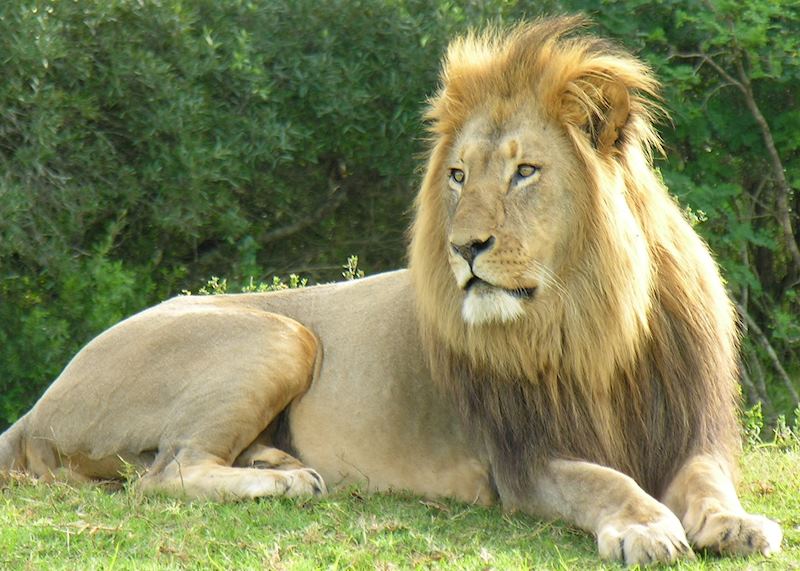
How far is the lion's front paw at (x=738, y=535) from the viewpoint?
3787mm

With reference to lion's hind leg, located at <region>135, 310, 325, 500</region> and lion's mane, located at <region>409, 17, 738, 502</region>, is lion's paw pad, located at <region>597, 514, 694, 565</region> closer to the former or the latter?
lion's mane, located at <region>409, 17, 738, 502</region>

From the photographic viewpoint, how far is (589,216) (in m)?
4.36

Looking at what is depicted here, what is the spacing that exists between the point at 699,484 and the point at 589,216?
921 mm

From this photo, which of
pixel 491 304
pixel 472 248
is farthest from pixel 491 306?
pixel 472 248

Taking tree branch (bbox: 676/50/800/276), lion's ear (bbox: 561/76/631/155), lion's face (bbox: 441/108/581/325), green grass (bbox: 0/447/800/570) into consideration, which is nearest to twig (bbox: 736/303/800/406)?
tree branch (bbox: 676/50/800/276)

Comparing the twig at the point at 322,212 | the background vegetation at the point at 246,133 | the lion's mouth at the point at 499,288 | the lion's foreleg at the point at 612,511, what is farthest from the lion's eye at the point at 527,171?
the twig at the point at 322,212

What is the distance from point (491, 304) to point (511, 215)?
0.29m

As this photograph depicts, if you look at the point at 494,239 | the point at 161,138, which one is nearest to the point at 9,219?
the point at 161,138

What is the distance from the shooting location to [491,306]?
428 cm

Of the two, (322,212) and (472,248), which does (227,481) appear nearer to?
(472,248)

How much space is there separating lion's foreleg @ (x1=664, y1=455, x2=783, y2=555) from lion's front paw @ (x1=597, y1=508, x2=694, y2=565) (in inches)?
3.7

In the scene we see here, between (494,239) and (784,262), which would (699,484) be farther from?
(784,262)

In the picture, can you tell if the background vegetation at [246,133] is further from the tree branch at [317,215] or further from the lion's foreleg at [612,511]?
the lion's foreleg at [612,511]

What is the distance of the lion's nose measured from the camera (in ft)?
13.8
